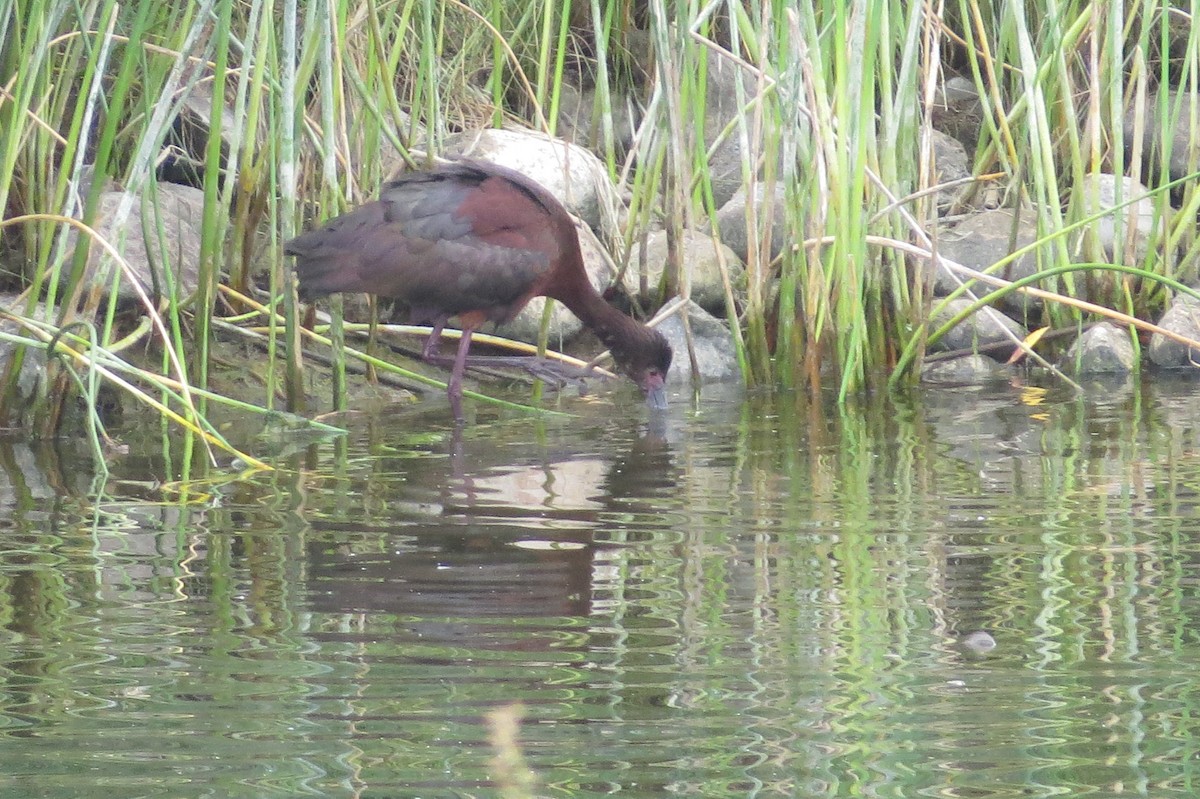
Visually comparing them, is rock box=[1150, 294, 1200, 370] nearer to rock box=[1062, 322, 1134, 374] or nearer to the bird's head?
rock box=[1062, 322, 1134, 374]

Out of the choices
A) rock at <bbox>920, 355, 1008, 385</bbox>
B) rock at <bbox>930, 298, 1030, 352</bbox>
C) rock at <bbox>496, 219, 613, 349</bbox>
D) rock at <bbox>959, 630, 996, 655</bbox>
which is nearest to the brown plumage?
rock at <bbox>496, 219, 613, 349</bbox>

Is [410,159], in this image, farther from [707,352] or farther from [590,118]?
[590,118]

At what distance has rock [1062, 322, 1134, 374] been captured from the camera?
21.6ft

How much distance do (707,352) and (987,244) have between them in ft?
4.64

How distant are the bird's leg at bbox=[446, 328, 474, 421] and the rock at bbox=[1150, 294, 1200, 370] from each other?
8.94ft

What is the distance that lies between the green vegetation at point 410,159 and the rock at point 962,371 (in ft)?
0.97

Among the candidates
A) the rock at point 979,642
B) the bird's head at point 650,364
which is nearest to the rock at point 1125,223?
the bird's head at point 650,364

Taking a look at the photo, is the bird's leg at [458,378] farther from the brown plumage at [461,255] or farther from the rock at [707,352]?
the rock at [707,352]

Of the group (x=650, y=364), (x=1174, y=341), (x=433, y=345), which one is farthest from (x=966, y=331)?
(x=433, y=345)

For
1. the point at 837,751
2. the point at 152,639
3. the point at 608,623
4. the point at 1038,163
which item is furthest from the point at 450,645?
the point at 1038,163

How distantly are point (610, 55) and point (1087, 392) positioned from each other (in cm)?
326

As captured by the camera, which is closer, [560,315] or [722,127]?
[560,315]

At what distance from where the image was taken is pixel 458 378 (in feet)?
19.5

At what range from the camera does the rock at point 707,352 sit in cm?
679
